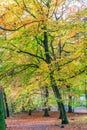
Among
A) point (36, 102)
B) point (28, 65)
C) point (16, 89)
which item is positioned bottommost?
point (36, 102)

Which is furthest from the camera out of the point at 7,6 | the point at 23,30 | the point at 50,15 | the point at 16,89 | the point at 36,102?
the point at 36,102

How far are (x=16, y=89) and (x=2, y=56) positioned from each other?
13.6 feet

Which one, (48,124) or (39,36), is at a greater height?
(39,36)

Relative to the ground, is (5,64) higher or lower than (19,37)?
lower

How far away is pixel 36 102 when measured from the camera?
1182 inches

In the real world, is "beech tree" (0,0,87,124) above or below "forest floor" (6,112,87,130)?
above

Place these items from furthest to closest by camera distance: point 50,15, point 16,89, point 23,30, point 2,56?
point 16,89 → point 2,56 → point 50,15 → point 23,30

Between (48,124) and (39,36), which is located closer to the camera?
(39,36)

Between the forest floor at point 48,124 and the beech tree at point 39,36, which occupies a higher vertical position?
the beech tree at point 39,36

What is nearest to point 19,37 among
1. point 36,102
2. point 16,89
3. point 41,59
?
point 41,59

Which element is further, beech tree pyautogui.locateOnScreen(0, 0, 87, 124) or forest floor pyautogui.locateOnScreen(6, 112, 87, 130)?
forest floor pyautogui.locateOnScreen(6, 112, 87, 130)

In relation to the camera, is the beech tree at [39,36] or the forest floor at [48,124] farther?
the forest floor at [48,124]

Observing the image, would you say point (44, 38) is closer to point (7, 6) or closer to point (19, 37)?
point (19, 37)

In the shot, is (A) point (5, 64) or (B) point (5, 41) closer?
(B) point (5, 41)
